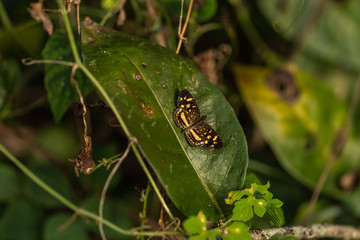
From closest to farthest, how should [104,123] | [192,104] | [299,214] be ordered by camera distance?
[192,104] → [299,214] → [104,123]

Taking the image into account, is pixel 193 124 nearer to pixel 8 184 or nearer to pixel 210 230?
pixel 210 230

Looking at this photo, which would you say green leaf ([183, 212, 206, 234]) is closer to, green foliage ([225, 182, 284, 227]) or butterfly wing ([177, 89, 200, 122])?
green foliage ([225, 182, 284, 227])

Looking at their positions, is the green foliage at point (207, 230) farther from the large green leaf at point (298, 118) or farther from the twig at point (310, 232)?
the large green leaf at point (298, 118)

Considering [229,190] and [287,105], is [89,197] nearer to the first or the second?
[229,190]

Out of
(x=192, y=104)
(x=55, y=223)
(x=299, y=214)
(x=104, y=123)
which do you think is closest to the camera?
(x=192, y=104)

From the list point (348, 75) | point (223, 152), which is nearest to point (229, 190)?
point (223, 152)

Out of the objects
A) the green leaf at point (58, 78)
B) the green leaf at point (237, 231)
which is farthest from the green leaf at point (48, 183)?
the green leaf at point (237, 231)
